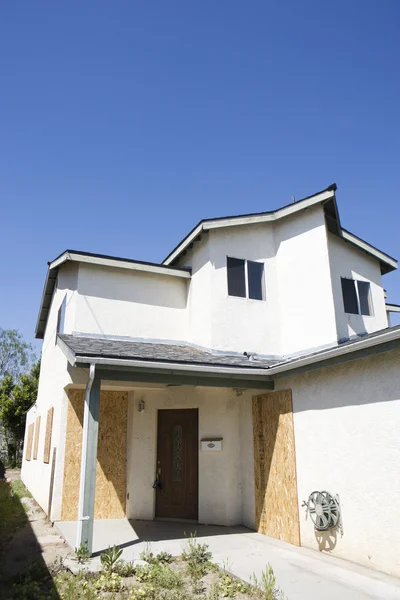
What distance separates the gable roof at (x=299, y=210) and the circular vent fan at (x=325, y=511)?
6857 mm

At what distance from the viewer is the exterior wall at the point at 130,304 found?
1077cm

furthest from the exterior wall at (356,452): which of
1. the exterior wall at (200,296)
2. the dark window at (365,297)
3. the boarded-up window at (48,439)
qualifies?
the boarded-up window at (48,439)

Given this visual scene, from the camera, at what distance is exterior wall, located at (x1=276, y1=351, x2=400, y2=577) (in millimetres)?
5699

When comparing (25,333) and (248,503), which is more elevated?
(25,333)

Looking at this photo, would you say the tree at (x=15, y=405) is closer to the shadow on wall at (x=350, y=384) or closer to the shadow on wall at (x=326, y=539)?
the shadow on wall at (x=350, y=384)

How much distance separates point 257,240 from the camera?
38.3 feet

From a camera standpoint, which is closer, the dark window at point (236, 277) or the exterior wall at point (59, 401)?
the exterior wall at point (59, 401)

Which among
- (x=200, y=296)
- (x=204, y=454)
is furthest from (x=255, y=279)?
(x=204, y=454)

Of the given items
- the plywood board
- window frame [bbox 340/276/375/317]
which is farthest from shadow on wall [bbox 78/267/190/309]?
window frame [bbox 340/276/375/317]

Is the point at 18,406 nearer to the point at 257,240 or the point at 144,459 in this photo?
the point at 144,459

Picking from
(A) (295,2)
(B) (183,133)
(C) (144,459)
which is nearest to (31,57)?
(B) (183,133)

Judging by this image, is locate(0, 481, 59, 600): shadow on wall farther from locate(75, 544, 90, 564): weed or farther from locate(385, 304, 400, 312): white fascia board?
locate(385, 304, 400, 312): white fascia board

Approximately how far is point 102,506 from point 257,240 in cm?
797

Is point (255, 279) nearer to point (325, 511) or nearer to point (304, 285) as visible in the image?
point (304, 285)
